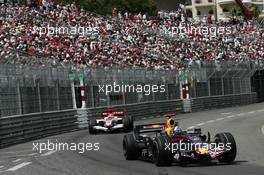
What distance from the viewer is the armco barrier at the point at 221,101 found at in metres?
38.6

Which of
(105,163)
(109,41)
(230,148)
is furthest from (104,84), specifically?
(230,148)

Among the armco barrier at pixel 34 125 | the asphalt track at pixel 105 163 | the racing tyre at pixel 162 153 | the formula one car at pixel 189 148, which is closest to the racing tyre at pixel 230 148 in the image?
the formula one car at pixel 189 148

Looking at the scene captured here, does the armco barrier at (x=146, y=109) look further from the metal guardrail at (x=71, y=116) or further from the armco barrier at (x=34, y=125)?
the armco barrier at (x=34, y=125)

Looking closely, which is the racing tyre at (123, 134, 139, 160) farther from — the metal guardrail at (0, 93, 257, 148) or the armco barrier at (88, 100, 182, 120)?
the armco barrier at (88, 100, 182, 120)

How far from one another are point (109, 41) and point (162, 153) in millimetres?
24291

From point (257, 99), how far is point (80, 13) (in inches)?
633

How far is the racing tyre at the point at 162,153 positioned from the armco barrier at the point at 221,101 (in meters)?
26.3

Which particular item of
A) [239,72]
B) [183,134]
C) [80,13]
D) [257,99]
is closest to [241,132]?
[183,134]

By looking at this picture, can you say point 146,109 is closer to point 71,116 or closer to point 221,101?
point 71,116

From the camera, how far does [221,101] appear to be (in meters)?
41.6

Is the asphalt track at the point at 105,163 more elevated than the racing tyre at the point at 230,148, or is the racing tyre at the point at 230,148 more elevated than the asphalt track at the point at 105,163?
the racing tyre at the point at 230,148

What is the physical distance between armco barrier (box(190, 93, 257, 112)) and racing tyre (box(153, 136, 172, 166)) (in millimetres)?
26283

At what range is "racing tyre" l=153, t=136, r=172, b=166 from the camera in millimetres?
11594

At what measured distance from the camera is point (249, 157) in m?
13.3
